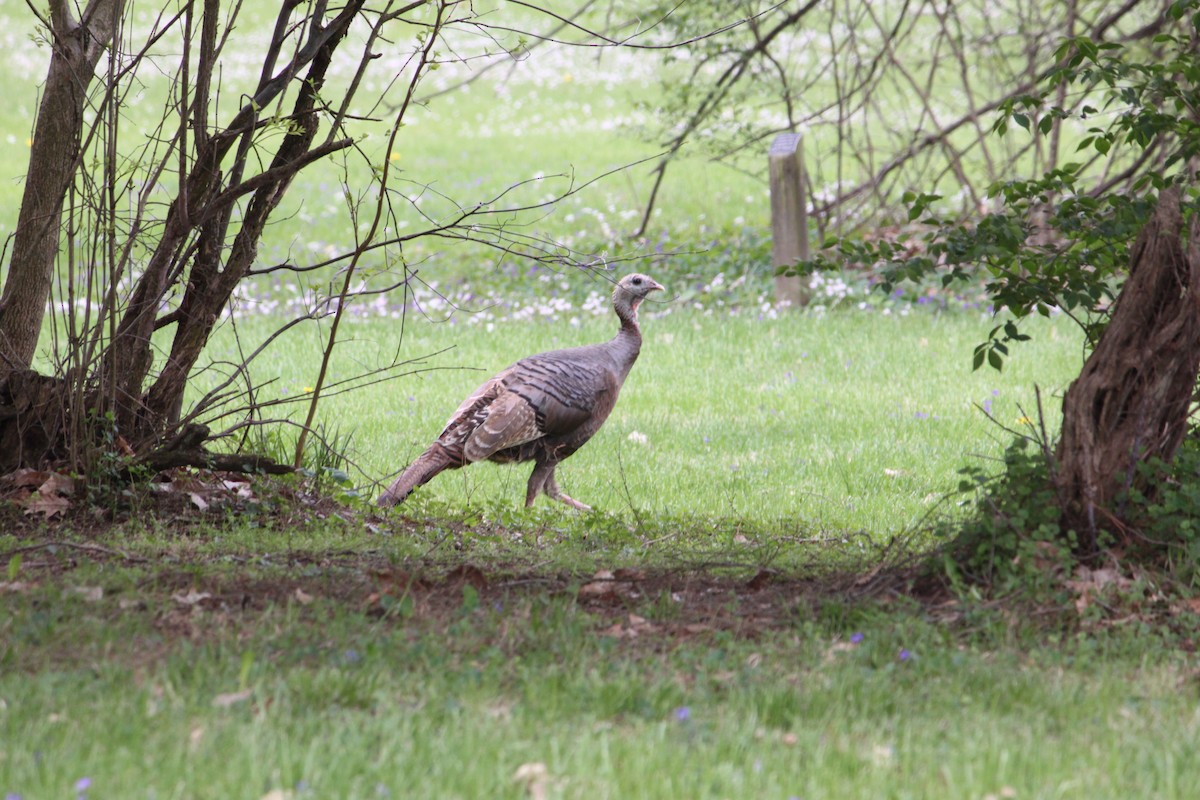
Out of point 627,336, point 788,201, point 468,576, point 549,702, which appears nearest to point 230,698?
point 549,702

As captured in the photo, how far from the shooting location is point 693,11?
14023 millimetres

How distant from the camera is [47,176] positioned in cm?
581

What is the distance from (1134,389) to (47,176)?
4.68 metres

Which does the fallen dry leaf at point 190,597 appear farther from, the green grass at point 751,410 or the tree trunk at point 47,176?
the green grass at point 751,410

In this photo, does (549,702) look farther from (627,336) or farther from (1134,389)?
(627,336)

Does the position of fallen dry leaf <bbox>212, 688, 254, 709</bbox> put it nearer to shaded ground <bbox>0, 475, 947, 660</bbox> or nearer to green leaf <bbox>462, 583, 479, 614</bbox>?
shaded ground <bbox>0, 475, 947, 660</bbox>

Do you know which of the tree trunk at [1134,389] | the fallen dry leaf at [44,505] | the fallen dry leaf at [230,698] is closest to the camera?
the fallen dry leaf at [230,698]

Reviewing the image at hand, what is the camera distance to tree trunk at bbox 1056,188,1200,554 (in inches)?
182

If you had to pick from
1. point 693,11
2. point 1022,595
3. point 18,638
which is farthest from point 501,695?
point 693,11

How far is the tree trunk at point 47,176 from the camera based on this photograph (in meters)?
5.72

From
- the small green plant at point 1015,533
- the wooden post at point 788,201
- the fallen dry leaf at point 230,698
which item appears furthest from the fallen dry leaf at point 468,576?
the wooden post at point 788,201

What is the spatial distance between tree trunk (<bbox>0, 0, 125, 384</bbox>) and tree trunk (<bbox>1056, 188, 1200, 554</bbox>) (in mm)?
4334

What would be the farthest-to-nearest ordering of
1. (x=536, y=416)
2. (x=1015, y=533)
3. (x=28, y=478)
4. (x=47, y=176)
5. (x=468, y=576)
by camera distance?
(x=536, y=416) → (x=47, y=176) → (x=28, y=478) → (x=468, y=576) → (x=1015, y=533)

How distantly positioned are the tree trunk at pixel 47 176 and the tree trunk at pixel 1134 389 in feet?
14.2
